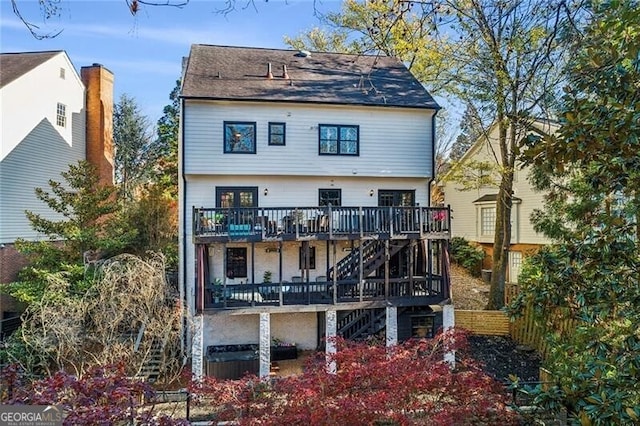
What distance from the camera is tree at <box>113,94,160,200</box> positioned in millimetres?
31531

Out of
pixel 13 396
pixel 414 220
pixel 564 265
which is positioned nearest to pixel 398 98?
pixel 414 220

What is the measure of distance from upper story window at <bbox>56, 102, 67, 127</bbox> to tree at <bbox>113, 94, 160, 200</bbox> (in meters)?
10.4

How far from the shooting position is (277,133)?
15.5m

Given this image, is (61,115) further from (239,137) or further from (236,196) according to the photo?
(236,196)

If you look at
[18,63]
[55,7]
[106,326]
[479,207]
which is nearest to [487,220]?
[479,207]

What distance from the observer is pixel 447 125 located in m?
25.2

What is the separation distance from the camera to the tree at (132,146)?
31531 mm

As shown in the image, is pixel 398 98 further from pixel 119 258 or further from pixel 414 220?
pixel 119 258

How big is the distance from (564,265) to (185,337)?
520 inches

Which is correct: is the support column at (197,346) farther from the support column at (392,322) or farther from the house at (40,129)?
the house at (40,129)

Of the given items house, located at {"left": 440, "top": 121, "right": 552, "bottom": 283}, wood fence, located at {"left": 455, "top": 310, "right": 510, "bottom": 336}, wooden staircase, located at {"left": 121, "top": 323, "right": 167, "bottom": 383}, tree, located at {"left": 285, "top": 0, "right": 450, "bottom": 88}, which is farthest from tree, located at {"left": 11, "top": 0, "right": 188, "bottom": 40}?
house, located at {"left": 440, "top": 121, "right": 552, "bottom": 283}

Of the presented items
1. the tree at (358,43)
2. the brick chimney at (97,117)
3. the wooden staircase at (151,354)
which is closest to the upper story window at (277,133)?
the tree at (358,43)
